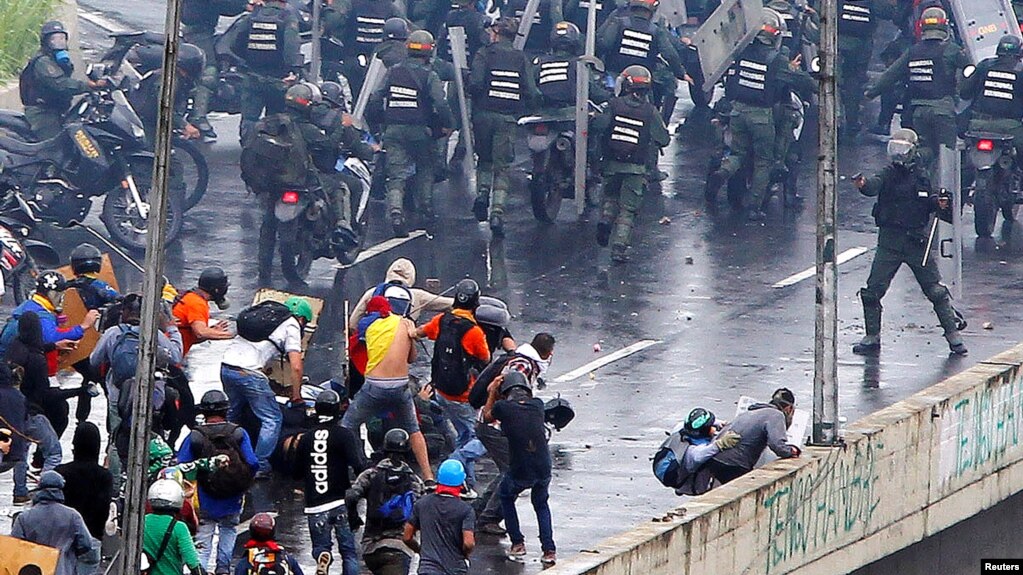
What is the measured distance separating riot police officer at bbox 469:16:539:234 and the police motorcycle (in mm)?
3186

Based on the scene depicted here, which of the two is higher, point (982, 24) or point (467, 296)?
point (982, 24)

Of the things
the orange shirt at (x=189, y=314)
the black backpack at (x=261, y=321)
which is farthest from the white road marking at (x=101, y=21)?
the black backpack at (x=261, y=321)

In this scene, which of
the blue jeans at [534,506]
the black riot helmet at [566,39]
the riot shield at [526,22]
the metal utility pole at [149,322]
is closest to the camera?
the metal utility pole at [149,322]

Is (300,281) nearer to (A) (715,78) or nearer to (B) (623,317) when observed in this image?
(B) (623,317)

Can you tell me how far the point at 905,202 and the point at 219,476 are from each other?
7819 millimetres

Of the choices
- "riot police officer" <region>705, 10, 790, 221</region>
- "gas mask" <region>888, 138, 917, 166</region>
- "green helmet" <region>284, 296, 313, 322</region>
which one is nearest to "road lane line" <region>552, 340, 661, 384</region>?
"gas mask" <region>888, 138, 917, 166</region>

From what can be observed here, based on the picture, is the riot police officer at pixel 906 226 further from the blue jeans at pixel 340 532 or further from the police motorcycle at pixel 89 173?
the blue jeans at pixel 340 532

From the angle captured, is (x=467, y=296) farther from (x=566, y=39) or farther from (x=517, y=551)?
(x=566, y=39)

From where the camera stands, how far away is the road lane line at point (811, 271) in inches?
917

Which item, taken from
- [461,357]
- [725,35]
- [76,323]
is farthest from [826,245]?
[725,35]

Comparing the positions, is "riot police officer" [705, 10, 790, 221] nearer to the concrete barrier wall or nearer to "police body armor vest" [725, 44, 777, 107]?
Result: "police body armor vest" [725, 44, 777, 107]

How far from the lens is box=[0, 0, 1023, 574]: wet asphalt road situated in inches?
699

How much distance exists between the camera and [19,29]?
28.6 metres

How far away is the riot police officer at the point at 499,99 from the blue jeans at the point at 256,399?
751 centimetres
